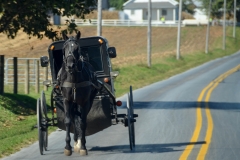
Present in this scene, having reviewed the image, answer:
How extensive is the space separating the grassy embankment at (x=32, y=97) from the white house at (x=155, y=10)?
44328 mm

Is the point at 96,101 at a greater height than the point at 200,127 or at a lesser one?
greater

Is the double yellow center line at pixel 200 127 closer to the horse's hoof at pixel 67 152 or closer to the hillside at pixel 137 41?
the horse's hoof at pixel 67 152

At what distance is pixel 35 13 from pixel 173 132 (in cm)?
723

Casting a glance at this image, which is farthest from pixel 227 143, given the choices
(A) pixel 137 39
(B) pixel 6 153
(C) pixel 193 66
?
(A) pixel 137 39

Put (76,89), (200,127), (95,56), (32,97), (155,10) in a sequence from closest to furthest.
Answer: (76,89)
(95,56)
(200,127)
(32,97)
(155,10)

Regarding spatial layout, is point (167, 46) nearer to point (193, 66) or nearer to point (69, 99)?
point (193, 66)

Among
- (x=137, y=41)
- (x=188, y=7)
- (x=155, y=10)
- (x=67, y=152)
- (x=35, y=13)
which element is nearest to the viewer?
(x=67, y=152)

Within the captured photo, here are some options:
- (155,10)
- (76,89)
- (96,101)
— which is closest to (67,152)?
(76,89)

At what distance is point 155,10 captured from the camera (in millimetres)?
119500

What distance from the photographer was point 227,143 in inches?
552

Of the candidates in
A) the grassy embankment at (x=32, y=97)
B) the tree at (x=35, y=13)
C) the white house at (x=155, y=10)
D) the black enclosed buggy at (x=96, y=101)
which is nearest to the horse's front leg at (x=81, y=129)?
the black enclosed buggy at (x=96, y=101)

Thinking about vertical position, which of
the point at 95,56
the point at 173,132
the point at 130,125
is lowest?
the point at 173,132

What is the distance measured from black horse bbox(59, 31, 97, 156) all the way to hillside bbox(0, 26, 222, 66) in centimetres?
4487

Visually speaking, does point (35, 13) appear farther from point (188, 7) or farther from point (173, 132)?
point (188, 7)
